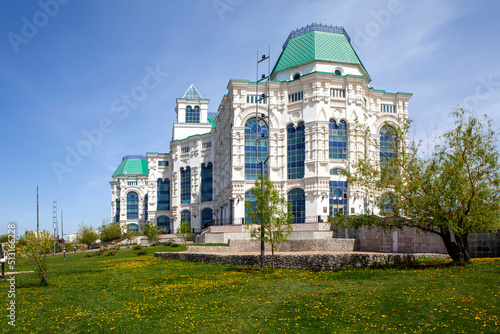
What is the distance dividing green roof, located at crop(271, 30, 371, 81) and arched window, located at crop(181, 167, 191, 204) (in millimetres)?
31061

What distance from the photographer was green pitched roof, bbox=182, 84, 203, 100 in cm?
9961

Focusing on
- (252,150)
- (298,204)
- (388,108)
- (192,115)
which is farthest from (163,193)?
(388,108)

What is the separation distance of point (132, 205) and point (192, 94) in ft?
121

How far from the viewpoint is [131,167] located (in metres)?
119

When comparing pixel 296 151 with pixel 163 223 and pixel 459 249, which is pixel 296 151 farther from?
pixel 163 223

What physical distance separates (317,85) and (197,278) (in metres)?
41.9

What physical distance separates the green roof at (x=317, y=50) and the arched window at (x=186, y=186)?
31061 mm

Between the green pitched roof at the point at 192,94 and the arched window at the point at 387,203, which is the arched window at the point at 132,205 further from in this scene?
the arched window at the point at 387,203

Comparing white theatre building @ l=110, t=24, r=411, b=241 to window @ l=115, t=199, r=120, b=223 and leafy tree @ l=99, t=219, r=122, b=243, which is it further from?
window @ l=115, t=199, r=120, b=223

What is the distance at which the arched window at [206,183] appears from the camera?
81.2m

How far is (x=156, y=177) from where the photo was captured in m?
97.9

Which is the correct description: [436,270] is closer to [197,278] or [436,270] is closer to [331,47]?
[197,278]

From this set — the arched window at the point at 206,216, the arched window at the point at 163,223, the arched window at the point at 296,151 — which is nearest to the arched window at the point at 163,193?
the arched window at the point at 163,223

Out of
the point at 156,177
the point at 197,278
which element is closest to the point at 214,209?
the point at 156,177
